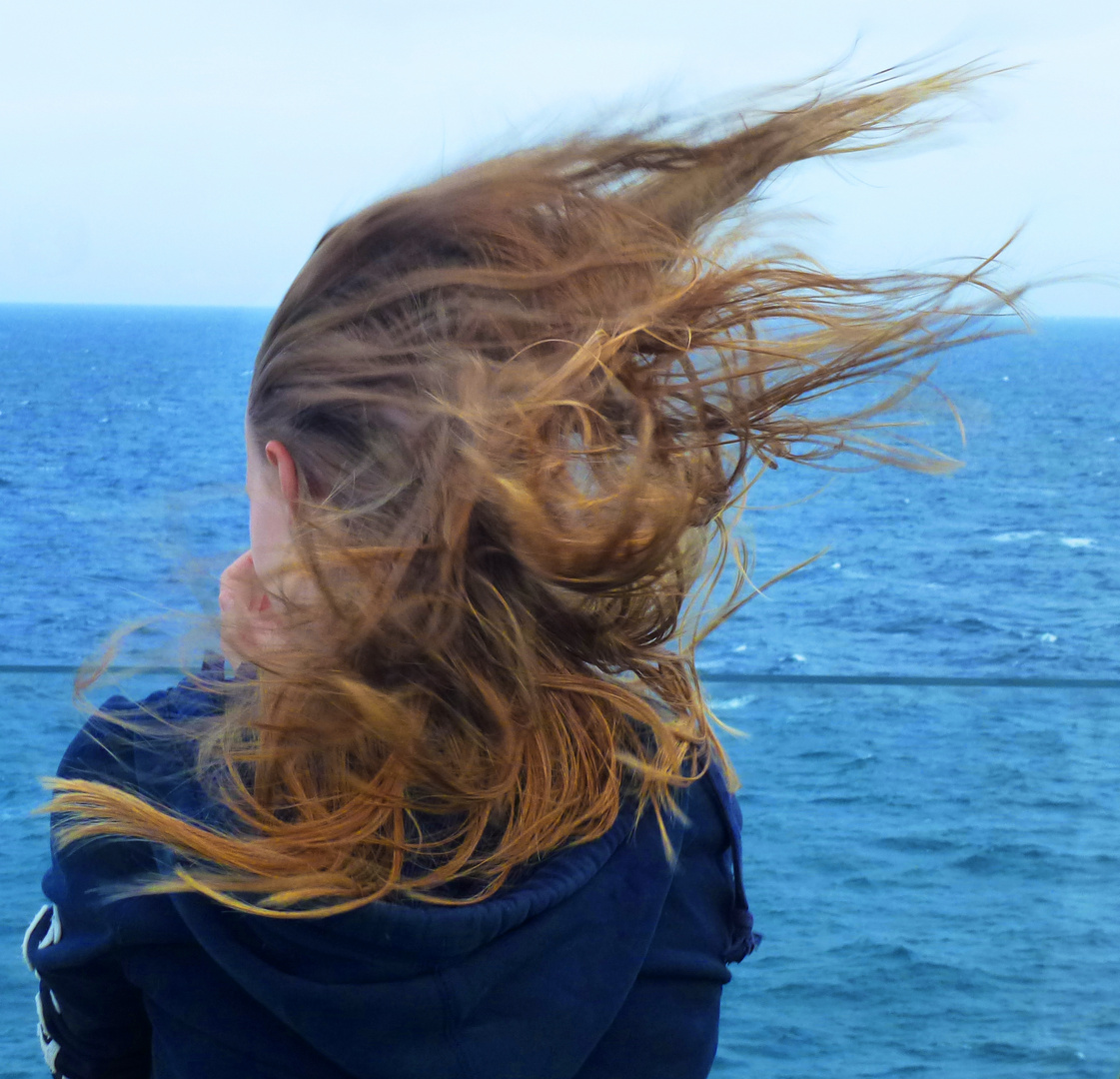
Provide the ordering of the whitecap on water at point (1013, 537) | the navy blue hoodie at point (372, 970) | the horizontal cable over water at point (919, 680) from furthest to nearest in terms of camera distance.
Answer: the whitecap on water at point (1013, 537), the horizontal cable over water at point (919, 680), the navy blue hoodie at point (372, 970)

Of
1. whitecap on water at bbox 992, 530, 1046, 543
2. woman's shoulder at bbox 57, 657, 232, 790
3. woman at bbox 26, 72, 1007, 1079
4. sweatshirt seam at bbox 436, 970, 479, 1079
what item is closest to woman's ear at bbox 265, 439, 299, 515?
woman at bbox 26, 72, 1007, 1079

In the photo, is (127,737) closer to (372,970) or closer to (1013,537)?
(372,970)

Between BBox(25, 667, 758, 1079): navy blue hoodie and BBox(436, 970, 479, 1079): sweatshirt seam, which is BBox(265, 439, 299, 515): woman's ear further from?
Answer: BBox(436, 970, 479, 1079): sweatshirt seam

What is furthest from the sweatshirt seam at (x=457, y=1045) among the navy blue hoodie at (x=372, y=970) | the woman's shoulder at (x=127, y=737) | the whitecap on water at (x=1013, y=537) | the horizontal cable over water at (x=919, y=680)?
the whitecap on water at (x=1013, y=537)

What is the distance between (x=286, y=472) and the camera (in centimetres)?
69

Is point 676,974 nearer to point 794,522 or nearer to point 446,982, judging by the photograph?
point 446,982

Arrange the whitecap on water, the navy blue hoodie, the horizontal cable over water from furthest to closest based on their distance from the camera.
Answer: the whitecap on water, the horizontal cable over water, the navy blue hoodie

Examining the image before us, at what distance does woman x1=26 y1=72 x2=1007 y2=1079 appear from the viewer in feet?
2.01

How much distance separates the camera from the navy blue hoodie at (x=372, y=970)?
598 mm

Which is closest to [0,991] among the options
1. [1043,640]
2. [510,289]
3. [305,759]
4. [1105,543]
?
[305,759]

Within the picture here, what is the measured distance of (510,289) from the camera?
0.65 meters

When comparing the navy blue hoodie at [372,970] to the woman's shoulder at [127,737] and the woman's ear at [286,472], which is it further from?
the woman's ear at [286,472]

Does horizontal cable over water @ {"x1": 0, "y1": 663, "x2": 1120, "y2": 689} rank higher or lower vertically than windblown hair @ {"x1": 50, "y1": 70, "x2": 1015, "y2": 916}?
lower

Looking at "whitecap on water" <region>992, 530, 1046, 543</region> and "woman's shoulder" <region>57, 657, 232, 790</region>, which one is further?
"whitecap on water" <region>992, 530, 1046, 543</region>
